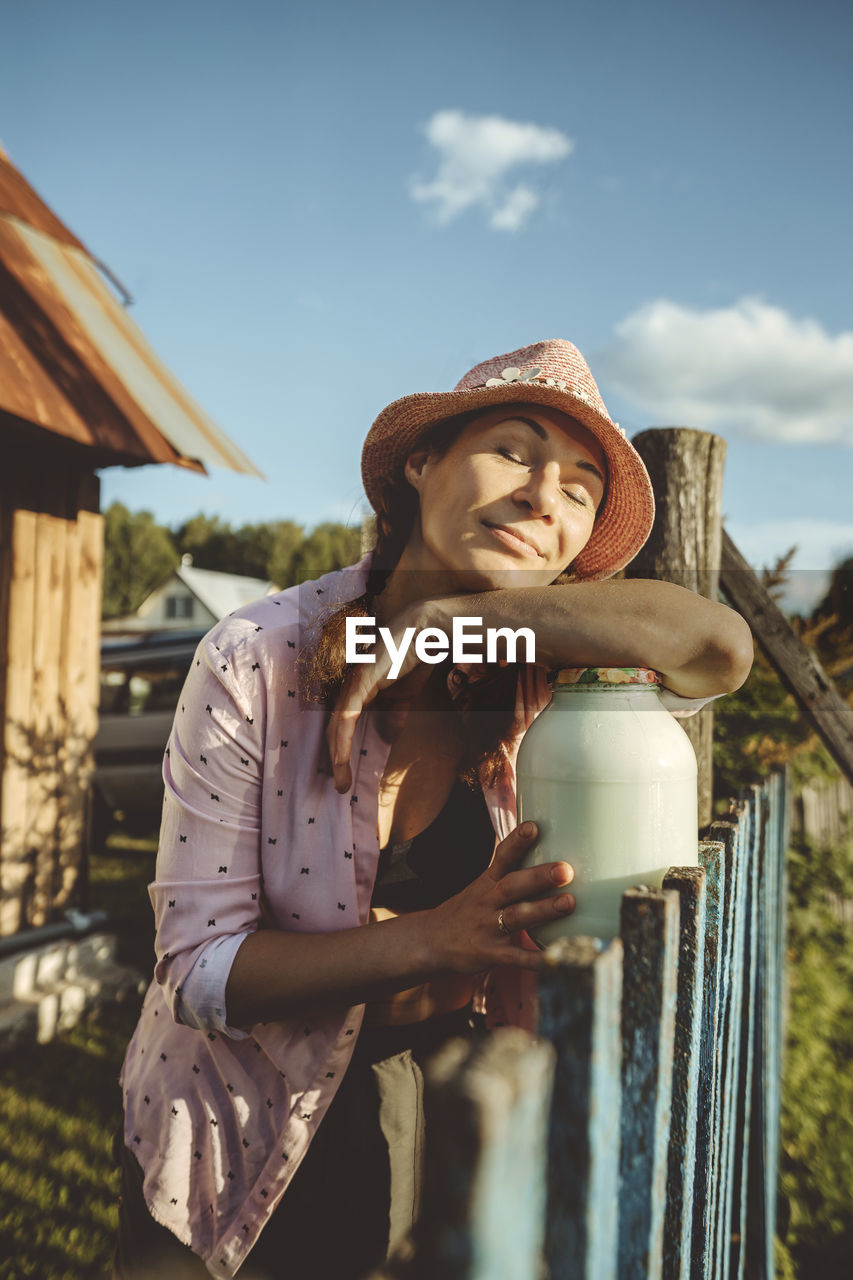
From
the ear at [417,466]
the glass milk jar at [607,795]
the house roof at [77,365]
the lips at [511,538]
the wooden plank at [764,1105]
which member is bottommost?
the wooden plank at [764,1105]

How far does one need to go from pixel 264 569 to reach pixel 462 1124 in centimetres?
6827

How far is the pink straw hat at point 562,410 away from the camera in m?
1.45

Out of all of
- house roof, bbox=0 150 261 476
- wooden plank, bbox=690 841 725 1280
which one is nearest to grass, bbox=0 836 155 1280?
wooden plank, bbox=690 841 725 1280

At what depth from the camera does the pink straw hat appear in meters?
1.45

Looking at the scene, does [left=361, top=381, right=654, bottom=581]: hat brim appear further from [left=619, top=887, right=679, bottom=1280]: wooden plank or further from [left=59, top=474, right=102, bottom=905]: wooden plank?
[left=59, top=474, right=102, bottom=905]: wooden plank

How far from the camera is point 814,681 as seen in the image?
2654 mm

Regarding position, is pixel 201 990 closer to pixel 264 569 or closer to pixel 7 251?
pixel 7 251

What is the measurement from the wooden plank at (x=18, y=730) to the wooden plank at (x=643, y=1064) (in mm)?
4076

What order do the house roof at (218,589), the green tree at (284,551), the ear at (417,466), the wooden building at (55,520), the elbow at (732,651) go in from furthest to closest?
1. the green tree at (284,551)
2. the house roof at (218,589)
3. the wooden building at (55,520)
4. the ear at (417,466)
5. the elbow at (732,651)

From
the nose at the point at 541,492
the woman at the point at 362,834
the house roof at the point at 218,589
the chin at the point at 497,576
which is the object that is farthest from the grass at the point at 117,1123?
the house roof at the point at 218,589

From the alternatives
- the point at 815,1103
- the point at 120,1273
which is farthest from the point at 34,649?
the point at 815,1103

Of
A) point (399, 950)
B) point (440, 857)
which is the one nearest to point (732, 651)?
point (399, 950)

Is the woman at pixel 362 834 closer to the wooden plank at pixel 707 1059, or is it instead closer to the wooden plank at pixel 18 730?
the wooden plank at pixel 707 1059

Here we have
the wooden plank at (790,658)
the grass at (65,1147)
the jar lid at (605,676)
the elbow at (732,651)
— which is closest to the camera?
the jar lid at (605,676)
